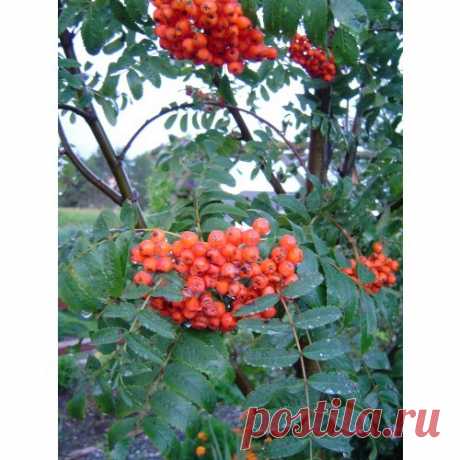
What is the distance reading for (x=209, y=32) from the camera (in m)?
0.85

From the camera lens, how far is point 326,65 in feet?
4.25

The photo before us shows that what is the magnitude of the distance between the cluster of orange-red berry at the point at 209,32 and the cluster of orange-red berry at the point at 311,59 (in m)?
0.42

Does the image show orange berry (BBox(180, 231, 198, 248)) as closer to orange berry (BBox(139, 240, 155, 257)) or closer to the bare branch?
orange berry (BBox(139, 240, 155, 257))

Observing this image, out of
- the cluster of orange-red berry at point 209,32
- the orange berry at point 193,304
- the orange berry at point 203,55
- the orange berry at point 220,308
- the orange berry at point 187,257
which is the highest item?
the cluster of orange-red berry at point 209,32

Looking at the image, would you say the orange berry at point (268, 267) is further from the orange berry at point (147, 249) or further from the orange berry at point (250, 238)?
the orange berry at point (147, 249)

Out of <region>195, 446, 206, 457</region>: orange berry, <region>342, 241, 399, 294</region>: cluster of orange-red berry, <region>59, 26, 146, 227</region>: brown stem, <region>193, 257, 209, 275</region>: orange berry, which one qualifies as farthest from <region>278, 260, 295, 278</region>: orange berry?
<region>195, 446, 206, 457</region>: orange berry

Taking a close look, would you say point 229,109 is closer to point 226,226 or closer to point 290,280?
point 226,226

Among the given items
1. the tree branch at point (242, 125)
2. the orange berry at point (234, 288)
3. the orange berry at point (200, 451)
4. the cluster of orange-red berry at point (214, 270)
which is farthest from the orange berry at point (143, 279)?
the orange berry at point (200, 451)

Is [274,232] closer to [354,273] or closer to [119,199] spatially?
[354,273]

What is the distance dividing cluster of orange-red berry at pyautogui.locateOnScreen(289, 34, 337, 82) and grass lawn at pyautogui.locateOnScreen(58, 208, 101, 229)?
0.67 m

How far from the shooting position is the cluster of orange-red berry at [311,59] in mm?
1293
